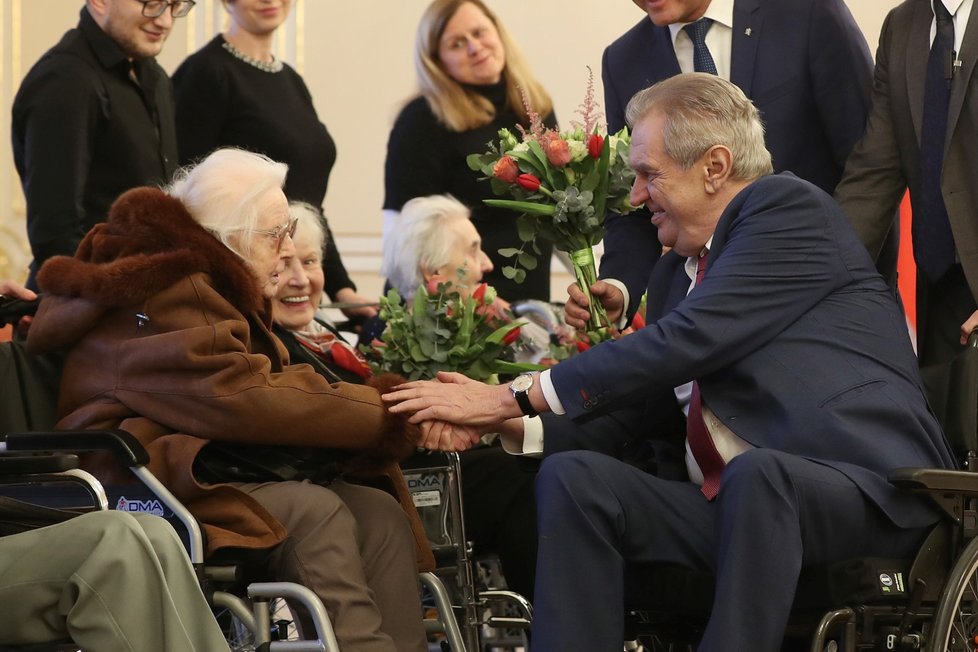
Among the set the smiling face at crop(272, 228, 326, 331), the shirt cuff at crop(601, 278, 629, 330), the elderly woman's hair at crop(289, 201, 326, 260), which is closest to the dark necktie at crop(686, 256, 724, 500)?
the shirt cuff at crop(601, 278, 629, 330)

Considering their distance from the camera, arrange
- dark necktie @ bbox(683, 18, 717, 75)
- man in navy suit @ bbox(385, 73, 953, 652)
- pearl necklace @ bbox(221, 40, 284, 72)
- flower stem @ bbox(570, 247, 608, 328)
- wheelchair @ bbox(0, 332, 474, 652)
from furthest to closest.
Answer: pearl necklace @ bbox(221, 40, 284, 72) → dark necktie @ bbox(683, 18, 717, 75) → flower stem @ bbox(570, 247, 608, 328) → wheelchair @ bbox(0, 332, 474, 652) → man in navy suit @ bbox(385, 73, 953, 652)

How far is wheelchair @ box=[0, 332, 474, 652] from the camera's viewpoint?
2.56 meters

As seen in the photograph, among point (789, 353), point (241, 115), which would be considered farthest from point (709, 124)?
point (241, 115)

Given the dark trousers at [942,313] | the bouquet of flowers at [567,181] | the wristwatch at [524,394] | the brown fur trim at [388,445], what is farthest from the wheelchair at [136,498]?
the dark trousers at [942,313]

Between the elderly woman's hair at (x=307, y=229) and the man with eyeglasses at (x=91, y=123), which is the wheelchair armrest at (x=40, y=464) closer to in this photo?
the man with eyeglasses at (x=91, y=123)

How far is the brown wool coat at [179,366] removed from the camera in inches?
109

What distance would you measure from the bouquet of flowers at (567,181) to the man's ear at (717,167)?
0.32 meters

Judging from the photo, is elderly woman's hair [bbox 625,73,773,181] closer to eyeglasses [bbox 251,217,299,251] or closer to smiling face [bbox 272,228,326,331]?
eyeglasses [bbox 251,217,299,251]

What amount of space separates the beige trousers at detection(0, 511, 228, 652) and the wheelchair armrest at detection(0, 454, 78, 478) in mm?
168

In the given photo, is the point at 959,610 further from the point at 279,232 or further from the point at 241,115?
the point at 241,115

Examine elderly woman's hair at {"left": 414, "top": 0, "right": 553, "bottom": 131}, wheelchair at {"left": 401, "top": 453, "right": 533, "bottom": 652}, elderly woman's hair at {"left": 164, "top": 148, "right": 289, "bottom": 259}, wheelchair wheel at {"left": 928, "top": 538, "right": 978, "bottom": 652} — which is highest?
elderly woman's hair at {"left": 414, "top": 0, "right": 553, "bottom": 131}

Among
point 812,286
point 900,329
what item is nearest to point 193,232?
point 812,286

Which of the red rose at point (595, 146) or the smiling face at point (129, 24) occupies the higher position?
the smiling face at point (129, 24)

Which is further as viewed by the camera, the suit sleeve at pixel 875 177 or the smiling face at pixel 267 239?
the suit sleeve at pixel 875 177
